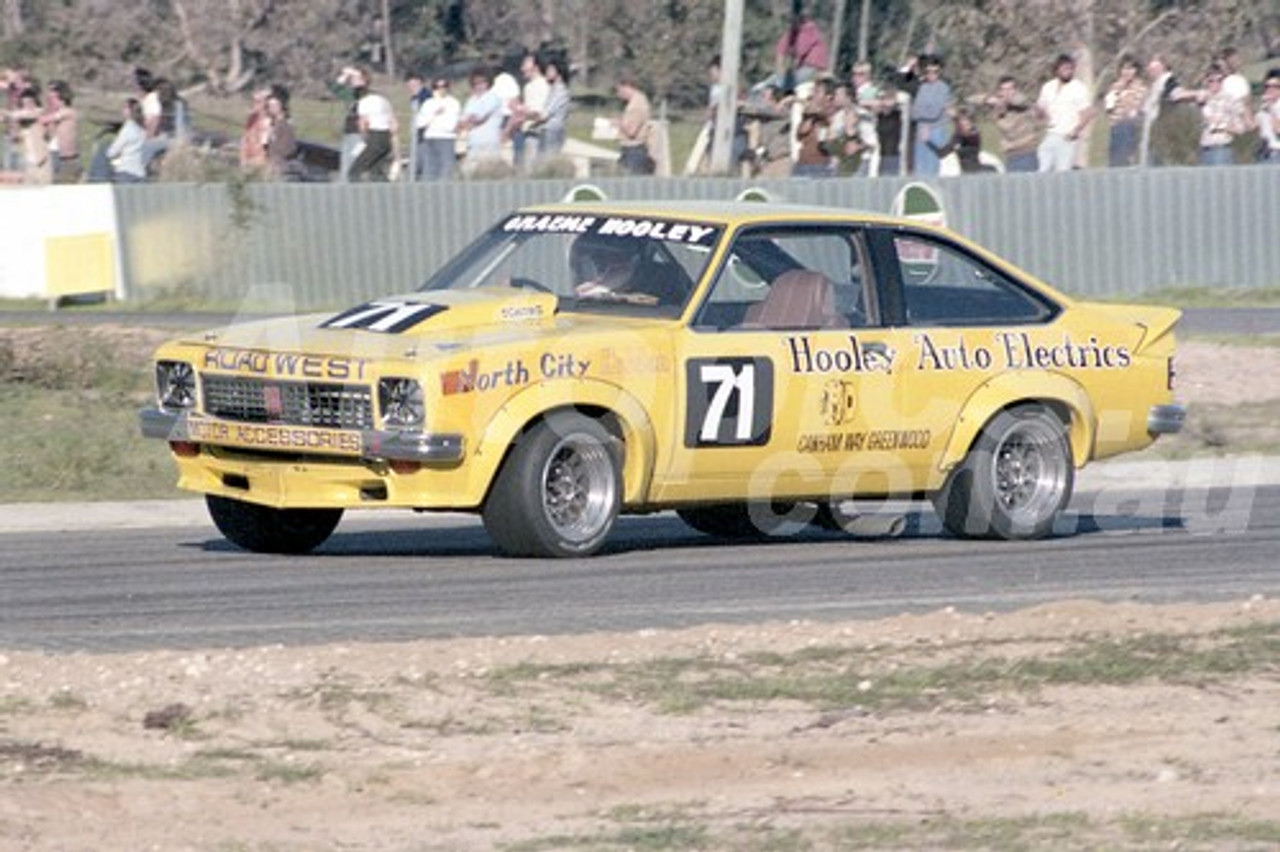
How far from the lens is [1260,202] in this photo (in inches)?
1024

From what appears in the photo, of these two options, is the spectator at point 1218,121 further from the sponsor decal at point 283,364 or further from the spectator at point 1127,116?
the sponsor decal at point 283,364

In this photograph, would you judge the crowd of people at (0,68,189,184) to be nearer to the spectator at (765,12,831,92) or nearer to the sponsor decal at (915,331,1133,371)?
the spectator at (765,12,831,92)

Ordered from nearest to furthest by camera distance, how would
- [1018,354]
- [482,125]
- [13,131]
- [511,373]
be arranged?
[511,373] → [1018,354] → [482,125] → [13,131]

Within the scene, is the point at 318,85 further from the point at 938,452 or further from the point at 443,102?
the point at 938,452

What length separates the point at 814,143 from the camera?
2653 cm

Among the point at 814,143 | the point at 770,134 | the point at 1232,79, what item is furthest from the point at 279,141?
the point at 1232,79

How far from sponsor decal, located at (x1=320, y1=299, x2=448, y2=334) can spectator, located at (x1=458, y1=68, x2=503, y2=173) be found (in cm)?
1552

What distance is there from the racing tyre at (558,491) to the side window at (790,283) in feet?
2.62

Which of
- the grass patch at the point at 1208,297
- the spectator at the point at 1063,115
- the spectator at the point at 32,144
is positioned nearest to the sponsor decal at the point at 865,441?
the spectator at the point at 1063,115

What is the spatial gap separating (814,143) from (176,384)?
15607 millimetres

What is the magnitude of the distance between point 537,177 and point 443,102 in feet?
4.13

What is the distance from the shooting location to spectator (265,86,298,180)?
28078mm

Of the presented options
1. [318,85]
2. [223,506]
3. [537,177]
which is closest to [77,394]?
[223,506]

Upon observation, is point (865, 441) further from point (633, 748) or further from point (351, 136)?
point (351, 136)
